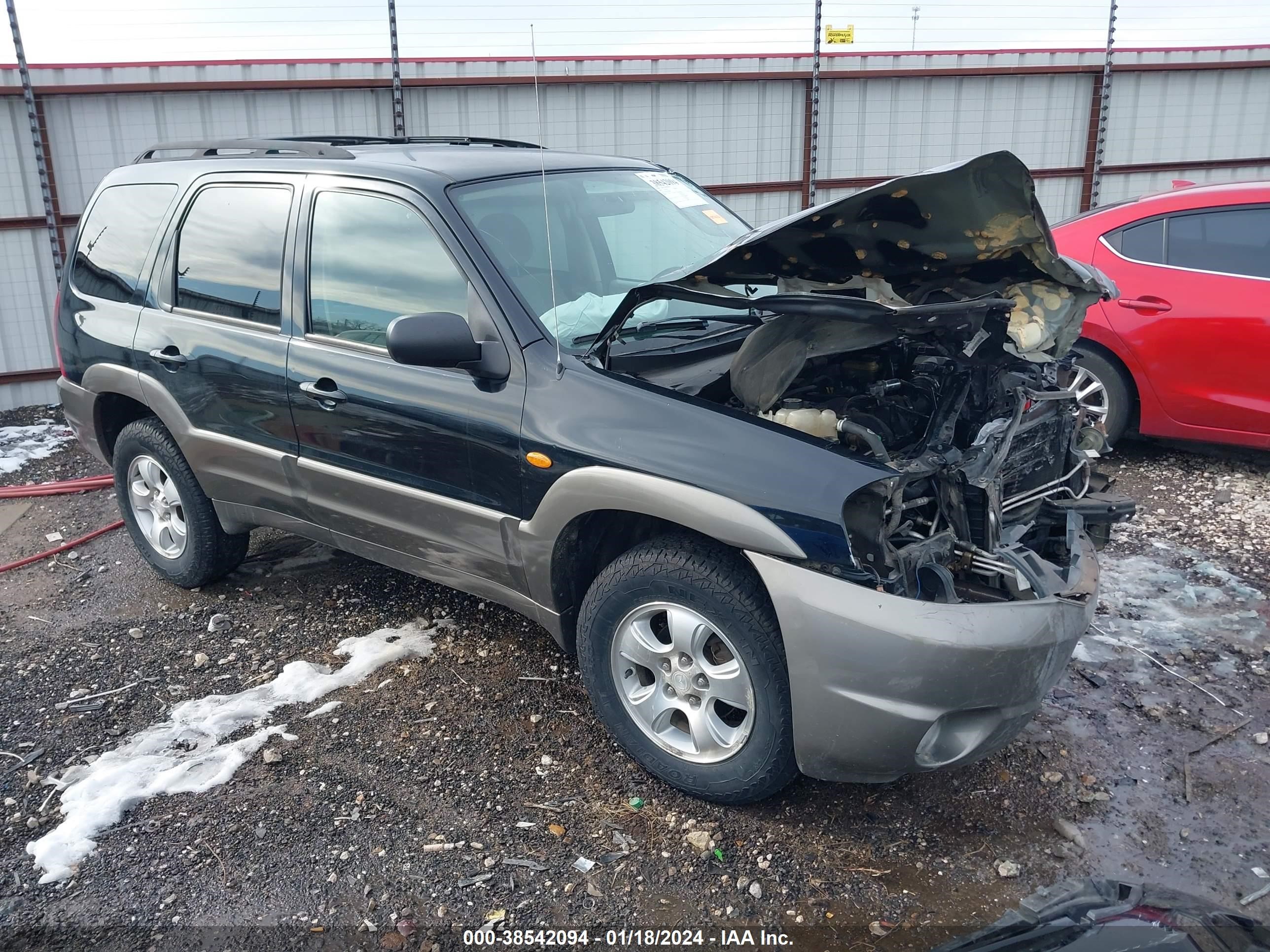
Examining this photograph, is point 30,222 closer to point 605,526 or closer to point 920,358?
point 605,526

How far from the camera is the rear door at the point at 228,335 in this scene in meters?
3.73

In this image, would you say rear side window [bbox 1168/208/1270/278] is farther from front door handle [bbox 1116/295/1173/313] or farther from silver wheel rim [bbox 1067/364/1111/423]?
silver wheel rim [bbox 1067/364/1111/423]

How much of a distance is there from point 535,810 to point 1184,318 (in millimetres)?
4544

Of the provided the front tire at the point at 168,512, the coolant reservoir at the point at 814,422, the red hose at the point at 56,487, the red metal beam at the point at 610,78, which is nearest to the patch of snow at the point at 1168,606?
the coolant reservoir at the point at 814,422

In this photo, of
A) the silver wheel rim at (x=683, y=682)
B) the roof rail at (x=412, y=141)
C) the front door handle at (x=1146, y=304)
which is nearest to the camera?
the silver wheel rim at (x=683, y=682)

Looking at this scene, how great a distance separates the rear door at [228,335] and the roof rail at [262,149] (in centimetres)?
17

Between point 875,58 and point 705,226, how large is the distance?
650 centimetres

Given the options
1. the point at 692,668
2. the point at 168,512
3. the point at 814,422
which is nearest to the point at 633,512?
the point at 692,668

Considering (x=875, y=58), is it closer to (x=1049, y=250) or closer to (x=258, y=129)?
(x=258, y=129)

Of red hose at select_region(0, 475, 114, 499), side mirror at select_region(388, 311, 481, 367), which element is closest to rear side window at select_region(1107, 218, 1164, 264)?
side mirror at select_region(388, 311, 481, 367)

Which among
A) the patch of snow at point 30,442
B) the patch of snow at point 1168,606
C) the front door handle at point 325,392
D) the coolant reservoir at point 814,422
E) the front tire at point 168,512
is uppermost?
the coolant reservoir at point 814,422

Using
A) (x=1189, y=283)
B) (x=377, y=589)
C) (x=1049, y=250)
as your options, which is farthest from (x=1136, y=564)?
(x=377, y=589)

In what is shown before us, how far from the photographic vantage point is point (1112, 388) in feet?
18.7

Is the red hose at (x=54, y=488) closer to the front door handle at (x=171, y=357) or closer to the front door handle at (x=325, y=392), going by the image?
the front door handle at (x=171, y=357)
